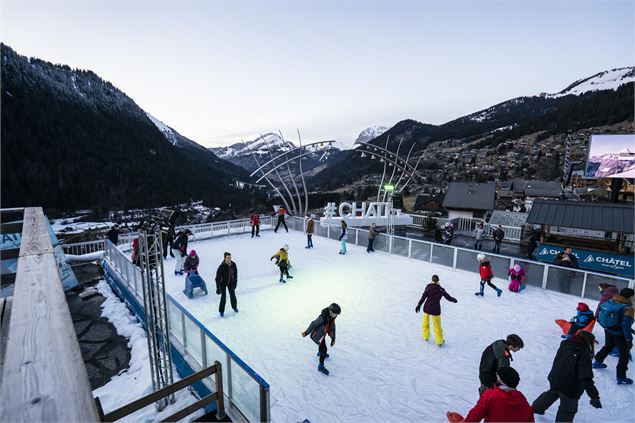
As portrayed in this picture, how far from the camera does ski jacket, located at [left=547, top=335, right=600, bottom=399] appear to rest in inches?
159

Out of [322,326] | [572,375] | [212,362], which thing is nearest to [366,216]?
[322,326]

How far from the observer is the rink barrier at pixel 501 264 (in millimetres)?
9430

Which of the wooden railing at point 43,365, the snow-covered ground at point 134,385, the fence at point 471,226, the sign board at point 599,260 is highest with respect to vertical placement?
the wooden railing at point 43,365

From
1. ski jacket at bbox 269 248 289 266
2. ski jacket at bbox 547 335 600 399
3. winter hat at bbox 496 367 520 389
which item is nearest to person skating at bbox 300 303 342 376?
winter hat at bbox 496 367 520 389

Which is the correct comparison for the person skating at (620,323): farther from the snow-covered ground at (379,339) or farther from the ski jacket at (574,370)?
the ski jacket at (574,370)

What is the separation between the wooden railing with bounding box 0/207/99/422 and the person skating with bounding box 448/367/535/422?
11.2 feet

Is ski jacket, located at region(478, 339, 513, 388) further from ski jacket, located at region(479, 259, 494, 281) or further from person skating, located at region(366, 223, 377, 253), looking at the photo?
person skating, located at region(366, 223, 377, 253)

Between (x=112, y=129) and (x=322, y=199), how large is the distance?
85.1 metres

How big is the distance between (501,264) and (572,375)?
7.82 metres

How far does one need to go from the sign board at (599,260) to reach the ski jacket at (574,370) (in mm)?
12166

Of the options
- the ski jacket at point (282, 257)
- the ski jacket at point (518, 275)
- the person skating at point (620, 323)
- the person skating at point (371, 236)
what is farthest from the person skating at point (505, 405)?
the person skating at point (371, 236)

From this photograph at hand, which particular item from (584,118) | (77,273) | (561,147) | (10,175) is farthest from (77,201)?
(584,118)

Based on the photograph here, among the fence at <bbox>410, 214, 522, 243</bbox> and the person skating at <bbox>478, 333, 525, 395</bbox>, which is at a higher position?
the person skating at <bbox>478, 333, 525, 395</bbox>

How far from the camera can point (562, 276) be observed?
9.94m
